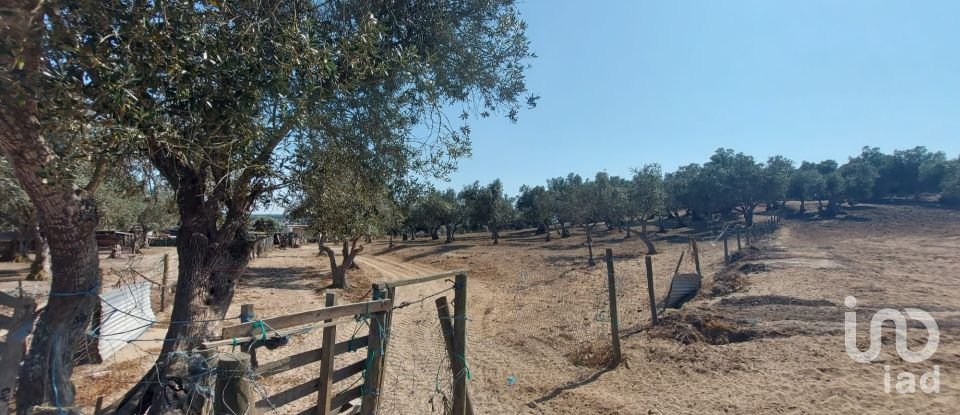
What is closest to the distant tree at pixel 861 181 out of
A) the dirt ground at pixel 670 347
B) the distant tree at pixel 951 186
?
the distant tree at pixel 951 186

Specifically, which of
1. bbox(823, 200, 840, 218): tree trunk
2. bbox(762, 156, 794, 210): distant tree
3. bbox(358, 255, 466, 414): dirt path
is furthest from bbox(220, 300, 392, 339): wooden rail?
bbox(823, 200, 840, 218): tree trunk

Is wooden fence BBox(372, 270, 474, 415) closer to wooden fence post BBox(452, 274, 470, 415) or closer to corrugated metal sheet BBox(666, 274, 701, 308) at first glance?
wooden fence post BBox(452, 274, 470, 415)

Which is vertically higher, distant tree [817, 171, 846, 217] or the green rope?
distant tree [817, 171, 846, 217]

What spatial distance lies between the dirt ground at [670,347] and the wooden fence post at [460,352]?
18cm

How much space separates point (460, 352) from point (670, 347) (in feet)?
19.5

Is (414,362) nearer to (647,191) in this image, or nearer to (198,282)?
(198,282)

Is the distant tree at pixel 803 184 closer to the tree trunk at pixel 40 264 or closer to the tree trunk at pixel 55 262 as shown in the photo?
the tree trunk at pixel 55 262

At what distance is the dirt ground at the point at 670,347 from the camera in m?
6.64

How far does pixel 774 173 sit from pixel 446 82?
50.7m

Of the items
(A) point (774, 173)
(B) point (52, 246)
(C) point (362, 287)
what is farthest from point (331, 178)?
(A) point (774, 173)

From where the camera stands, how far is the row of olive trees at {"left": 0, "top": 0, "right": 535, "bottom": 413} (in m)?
2.98

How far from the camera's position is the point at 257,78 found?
3.80 m

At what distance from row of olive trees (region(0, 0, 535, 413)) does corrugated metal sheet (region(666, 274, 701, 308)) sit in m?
9.68

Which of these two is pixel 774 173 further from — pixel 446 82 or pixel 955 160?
pixel 446 82
